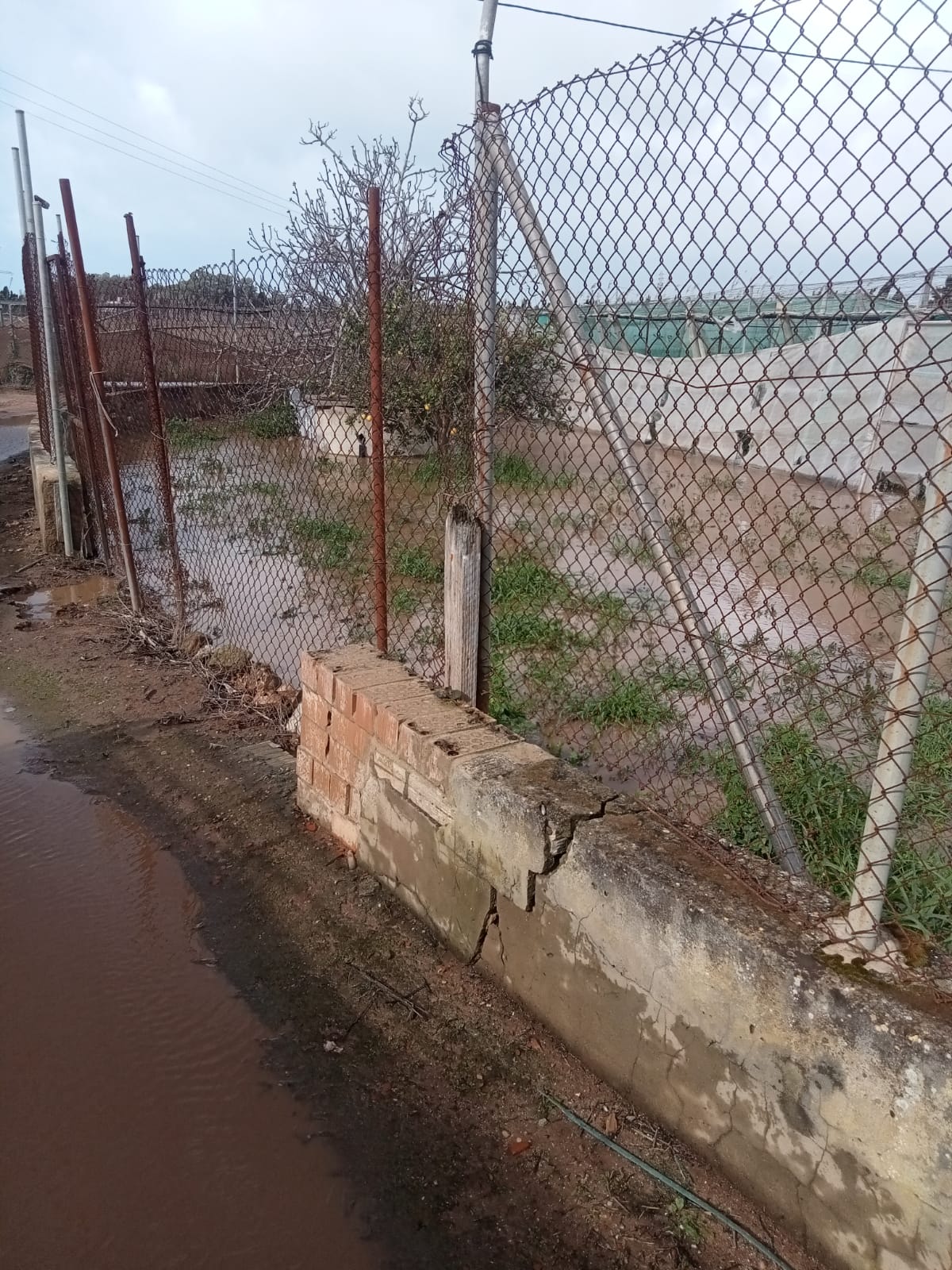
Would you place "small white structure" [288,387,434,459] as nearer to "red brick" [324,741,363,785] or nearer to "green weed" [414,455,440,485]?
"green weed" [414,455,440,485]

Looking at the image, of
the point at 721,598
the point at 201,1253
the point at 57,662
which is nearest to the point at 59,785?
the point at 57,662

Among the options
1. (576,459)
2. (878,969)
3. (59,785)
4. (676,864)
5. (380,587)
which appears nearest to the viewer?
(878,969)

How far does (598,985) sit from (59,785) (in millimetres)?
2703

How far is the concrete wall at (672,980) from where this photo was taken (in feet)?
5.15

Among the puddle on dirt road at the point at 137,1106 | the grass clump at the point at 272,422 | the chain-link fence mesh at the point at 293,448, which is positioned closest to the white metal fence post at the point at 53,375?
the chain-link fence mesh at the point at 293,448

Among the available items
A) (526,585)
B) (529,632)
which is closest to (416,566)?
(526,585)

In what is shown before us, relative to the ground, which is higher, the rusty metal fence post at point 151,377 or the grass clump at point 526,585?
the rusty metal fence post at point 151,377

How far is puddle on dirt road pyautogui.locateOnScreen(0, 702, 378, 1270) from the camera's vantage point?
6.07ft

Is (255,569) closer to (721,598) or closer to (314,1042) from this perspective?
(721,598)

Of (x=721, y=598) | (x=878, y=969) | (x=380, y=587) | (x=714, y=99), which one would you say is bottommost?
(x=721, y=598)

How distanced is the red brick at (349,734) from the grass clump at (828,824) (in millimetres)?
1305

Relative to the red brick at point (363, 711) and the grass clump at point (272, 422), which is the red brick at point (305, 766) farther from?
the grass clump at point (272, 422)

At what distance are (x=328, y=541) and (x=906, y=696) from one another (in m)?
6.70

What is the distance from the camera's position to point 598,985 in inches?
84.7
